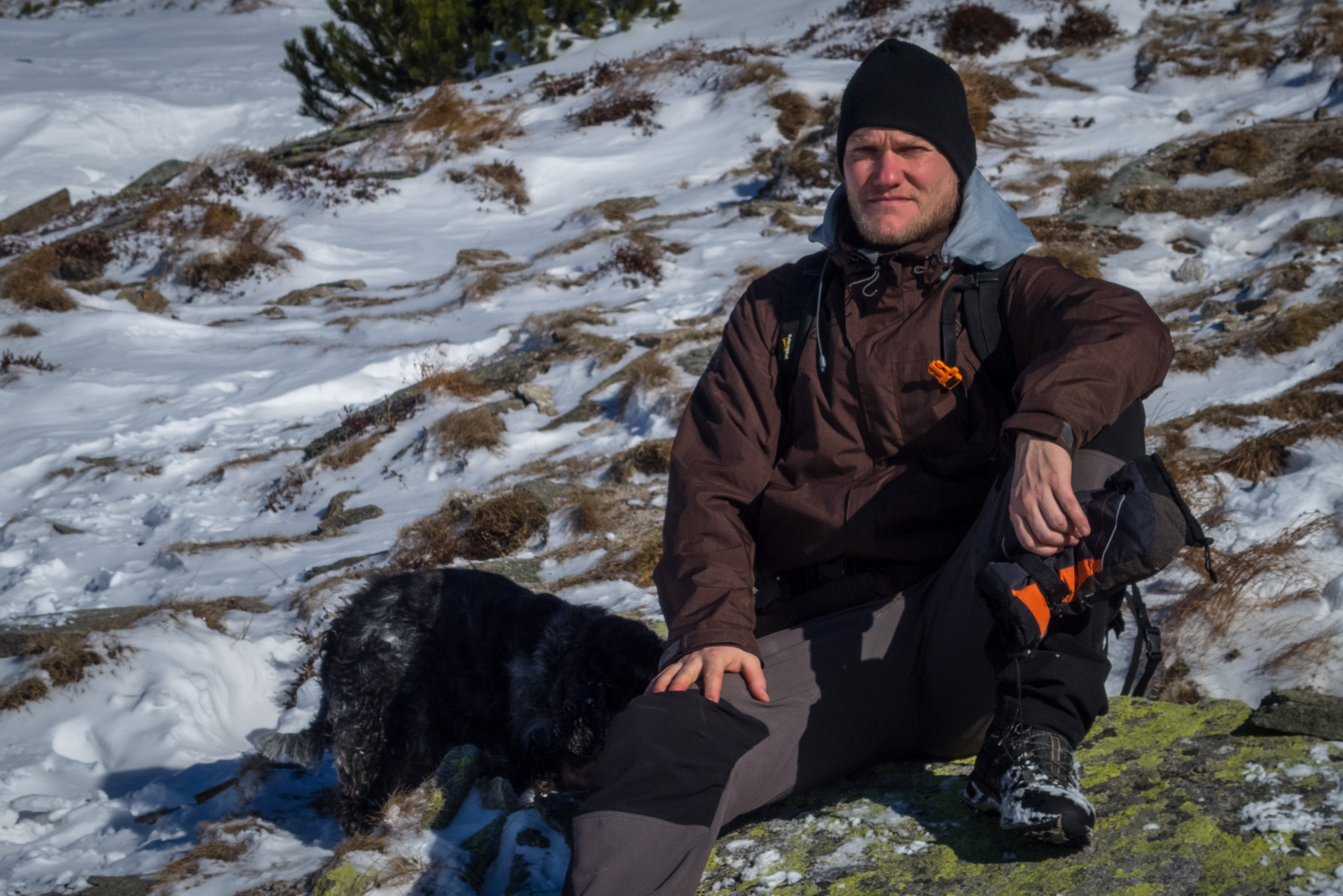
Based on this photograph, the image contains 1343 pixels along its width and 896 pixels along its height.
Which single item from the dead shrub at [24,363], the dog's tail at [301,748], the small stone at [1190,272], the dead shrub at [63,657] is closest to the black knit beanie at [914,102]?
the dog's tail at [301,748]

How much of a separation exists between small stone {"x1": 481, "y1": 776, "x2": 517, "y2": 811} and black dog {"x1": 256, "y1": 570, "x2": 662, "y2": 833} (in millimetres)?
179

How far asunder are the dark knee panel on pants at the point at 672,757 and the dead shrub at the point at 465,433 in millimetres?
5469

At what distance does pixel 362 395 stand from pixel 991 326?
8.10 meters

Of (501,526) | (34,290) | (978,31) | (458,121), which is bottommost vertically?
(501,526)

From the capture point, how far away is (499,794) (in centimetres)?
286

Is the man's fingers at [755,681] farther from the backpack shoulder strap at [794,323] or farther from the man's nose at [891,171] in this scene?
the man's nose at [891,171]

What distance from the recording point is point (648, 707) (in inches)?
78.9

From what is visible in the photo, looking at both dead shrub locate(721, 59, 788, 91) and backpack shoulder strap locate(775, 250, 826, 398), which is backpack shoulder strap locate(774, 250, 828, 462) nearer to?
backpack shoulder strap locate(775, 250, 826, 398)

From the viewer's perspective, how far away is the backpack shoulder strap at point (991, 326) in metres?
2.35

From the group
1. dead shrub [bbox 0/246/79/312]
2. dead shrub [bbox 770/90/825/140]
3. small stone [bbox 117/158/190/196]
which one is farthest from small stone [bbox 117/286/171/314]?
dead shrub [bbox 770/90/825/140]

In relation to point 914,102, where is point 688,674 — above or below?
below

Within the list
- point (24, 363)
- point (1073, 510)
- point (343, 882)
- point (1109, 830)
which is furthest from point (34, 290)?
point (1109, 830)

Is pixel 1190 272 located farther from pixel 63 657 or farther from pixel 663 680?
pixel 63 657

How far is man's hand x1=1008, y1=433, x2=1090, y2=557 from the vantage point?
186 cm
